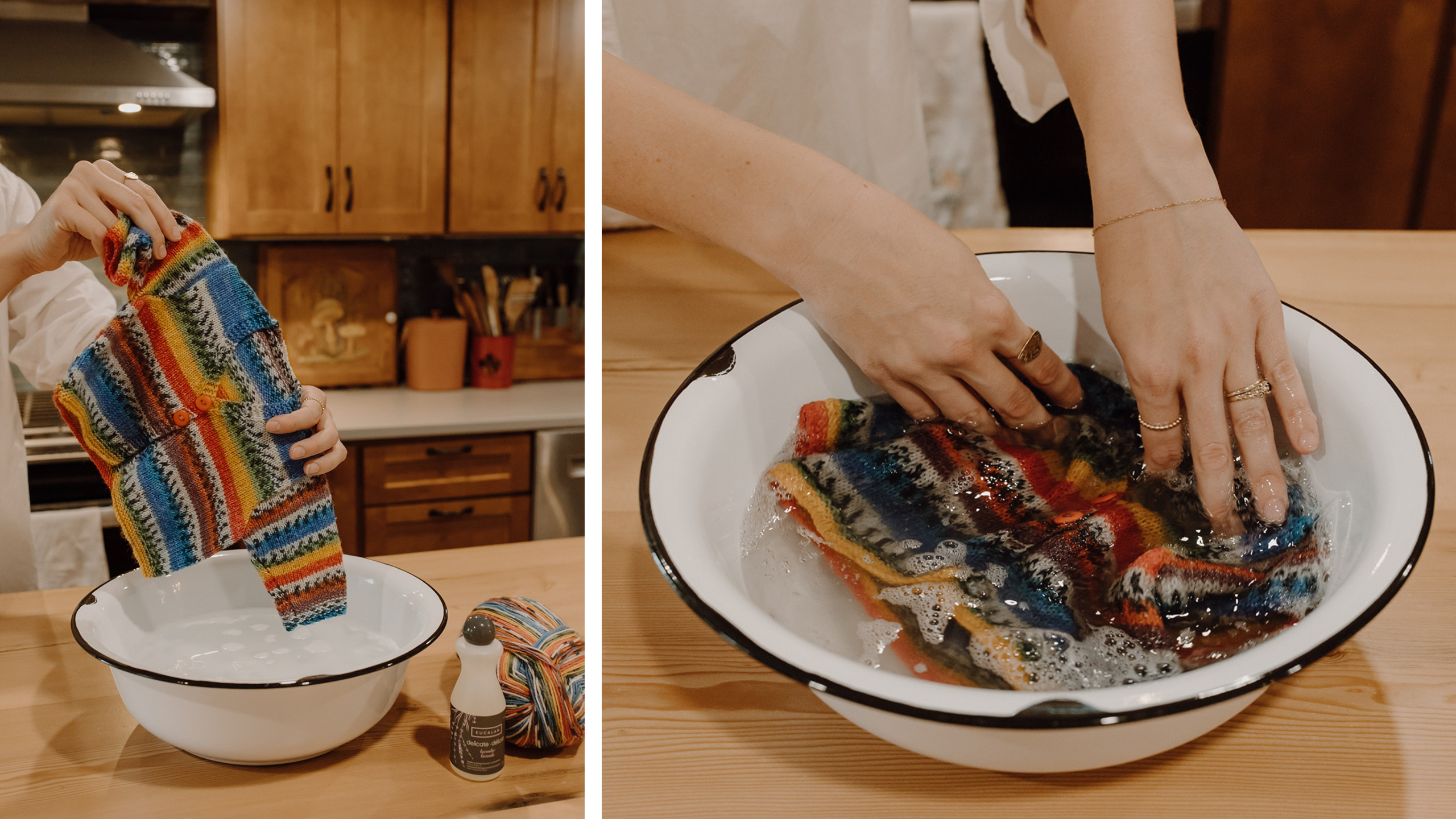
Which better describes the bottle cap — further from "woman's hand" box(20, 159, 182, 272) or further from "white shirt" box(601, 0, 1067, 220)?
"white shirt" box(601, 0, 1067, 220)

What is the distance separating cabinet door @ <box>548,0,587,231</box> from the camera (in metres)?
1.59

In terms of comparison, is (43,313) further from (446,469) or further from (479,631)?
(446,469)

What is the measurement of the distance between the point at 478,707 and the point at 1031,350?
0.37m

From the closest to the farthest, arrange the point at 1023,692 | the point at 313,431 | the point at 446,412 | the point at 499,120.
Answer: the point at 1023,692 → the point at 313,431 → the point at 446,412 → the point at 499,120

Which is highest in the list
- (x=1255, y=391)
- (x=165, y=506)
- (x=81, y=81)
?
(x=81, y=81)

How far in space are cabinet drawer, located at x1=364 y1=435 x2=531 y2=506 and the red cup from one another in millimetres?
223

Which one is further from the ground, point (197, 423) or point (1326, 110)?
point (1326, 110)

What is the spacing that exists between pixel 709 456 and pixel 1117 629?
0.19 meters

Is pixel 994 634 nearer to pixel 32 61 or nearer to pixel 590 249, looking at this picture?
pixel 590 249

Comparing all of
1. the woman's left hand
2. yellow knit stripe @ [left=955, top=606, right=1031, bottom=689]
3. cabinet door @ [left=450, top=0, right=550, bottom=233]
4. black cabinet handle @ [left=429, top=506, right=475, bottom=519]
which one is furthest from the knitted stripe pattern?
cabinet door @ [left=450, top=0, right=550, bottom=233]

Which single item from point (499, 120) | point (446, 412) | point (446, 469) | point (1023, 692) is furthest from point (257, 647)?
point (499, 120)

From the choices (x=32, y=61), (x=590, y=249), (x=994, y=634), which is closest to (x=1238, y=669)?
(x=994, y=634)

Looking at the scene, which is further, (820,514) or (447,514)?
(447,514)

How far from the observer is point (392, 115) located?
1573mm
